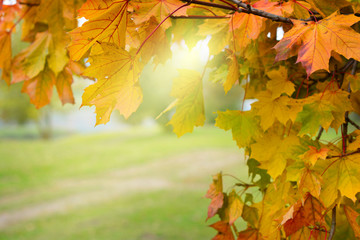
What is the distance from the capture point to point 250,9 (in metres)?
0.73

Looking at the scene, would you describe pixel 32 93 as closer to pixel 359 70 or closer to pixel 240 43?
pixel 240 43

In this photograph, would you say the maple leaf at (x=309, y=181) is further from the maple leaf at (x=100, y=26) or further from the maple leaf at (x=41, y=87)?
the maple leaf at (x=41, y=87)

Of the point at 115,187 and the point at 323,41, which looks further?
the point at 115,187

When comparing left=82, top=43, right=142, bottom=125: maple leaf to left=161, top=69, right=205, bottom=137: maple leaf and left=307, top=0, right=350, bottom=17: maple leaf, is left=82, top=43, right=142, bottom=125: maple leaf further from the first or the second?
left=307, top=0, right=350, bottom=17: maple leaf

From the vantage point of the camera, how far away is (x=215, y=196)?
1118 mm

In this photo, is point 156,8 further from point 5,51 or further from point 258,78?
point 5,51

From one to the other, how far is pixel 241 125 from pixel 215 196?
0.28 m

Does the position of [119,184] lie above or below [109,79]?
below

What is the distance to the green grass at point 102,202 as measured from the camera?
5.63 metres

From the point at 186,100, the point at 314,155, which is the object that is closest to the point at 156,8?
the point at 186,100

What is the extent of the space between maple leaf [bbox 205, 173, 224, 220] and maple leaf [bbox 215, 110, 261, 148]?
0.21 metres

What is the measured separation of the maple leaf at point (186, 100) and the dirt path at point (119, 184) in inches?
257

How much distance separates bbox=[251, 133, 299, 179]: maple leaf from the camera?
0.93 meters

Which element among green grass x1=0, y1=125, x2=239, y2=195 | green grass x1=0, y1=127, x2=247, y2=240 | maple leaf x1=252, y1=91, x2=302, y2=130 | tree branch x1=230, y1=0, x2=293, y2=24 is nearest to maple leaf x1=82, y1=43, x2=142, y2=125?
tree branch x1=230, y1=0, x2=293, y2=24
